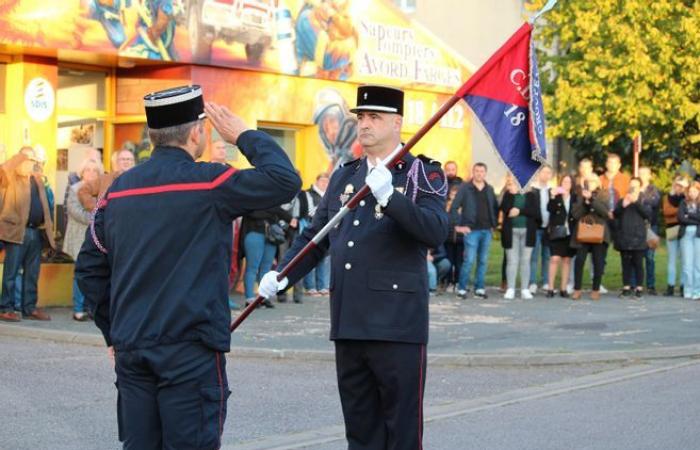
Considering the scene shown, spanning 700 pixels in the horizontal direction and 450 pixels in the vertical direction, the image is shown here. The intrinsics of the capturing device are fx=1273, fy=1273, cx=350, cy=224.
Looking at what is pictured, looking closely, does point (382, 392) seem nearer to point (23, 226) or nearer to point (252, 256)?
point (23, 226)

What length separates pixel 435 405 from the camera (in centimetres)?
958

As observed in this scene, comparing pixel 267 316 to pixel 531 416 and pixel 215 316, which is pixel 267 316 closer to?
pixel 531 416

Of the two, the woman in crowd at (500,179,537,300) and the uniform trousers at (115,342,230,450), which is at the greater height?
the woman in crowd at (500,179,537,300)

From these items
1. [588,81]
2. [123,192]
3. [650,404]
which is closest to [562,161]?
[588,81]

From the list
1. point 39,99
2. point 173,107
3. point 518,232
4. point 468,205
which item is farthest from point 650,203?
point 173,107

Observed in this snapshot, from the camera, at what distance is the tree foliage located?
31047mm

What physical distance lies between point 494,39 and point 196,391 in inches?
1615

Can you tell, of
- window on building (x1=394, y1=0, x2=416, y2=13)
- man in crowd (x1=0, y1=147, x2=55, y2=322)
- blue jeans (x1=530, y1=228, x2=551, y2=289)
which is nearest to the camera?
man in crowd (x1=0, y1=147, x2=55, y2=322)

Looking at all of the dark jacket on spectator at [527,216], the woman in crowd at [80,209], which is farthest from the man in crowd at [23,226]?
the dark jacket on spectator at [527,216]

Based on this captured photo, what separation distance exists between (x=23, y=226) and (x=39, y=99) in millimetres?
2979

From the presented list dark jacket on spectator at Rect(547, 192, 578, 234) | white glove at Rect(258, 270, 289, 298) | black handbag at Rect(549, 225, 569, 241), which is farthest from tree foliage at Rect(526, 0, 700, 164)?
white glove at Rect(258, 270, 289, 298)

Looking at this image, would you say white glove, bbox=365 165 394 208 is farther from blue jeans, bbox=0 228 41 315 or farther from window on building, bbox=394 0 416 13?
window on building, bbox=394 0 416 13

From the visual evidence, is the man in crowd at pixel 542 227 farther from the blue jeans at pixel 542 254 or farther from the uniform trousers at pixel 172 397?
the uniform trousers at pixel 172 397

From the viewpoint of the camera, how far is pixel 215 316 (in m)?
4.74
